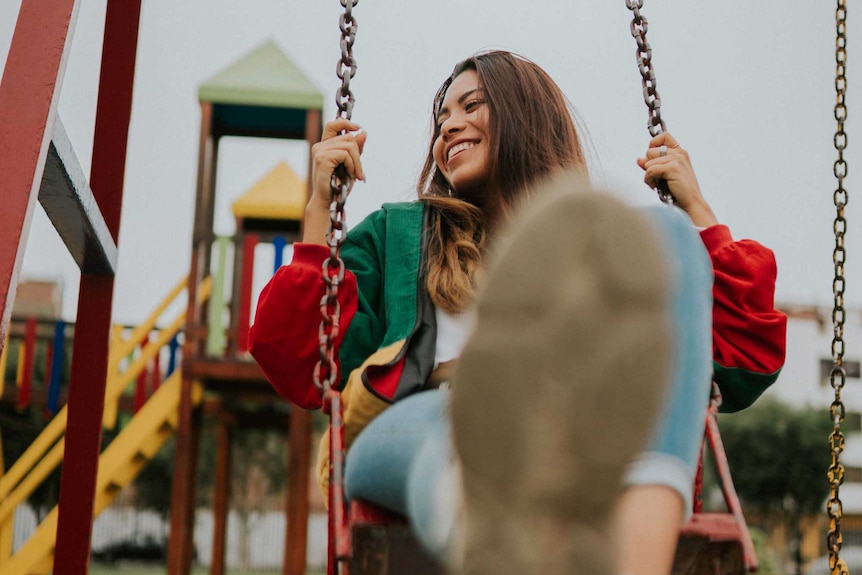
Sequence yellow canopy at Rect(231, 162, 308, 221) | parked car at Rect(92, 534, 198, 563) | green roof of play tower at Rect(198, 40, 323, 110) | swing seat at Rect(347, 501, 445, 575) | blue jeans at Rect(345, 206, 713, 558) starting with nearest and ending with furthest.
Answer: blue jeans at Rect(345, 206, 713, 558) → swing seat at Rect(347, 501, 445, 575) → green roof of play tower at Rect(198, 40, 323, 110) → yellow canopy at Rect(231, 162, 308, 221) → parked car at Rect(92, 534, 198, 563)

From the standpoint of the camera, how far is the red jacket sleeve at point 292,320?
45.3 inches

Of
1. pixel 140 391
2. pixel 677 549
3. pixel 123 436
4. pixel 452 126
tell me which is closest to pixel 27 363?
pixel 140 391

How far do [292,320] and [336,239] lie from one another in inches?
5.4

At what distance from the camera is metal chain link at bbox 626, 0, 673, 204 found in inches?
51.3

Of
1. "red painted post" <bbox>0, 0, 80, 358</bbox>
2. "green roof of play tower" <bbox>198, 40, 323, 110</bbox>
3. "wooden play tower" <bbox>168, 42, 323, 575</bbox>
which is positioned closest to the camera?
"red painted post" <bbox>0, 0, 80, 358</bbox>

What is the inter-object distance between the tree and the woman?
17.8 m

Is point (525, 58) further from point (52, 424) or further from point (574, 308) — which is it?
point (52, 424)

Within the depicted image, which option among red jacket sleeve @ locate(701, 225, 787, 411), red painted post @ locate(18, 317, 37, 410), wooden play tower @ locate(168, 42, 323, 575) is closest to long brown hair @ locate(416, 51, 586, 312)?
red jacket sleeve @ locate(701, 225, 787, 411)

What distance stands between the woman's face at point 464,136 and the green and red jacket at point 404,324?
0.41ft

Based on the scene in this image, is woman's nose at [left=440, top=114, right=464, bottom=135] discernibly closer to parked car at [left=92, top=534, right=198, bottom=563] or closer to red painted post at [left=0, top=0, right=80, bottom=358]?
red painted post at [left=0, top=0, right=80, bottom=358]

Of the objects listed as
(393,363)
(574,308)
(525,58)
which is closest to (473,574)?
(574,308)

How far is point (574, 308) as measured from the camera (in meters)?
0.49

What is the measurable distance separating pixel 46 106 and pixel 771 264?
0.85 metres

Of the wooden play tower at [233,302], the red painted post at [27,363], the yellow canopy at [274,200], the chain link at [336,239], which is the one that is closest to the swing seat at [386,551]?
the chain link at [336,239]
